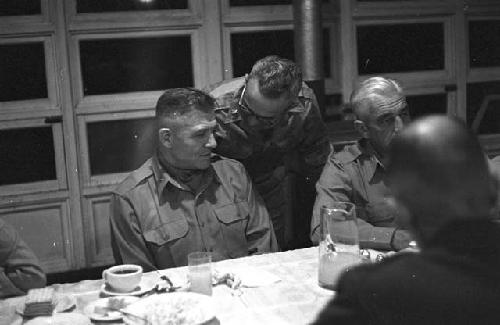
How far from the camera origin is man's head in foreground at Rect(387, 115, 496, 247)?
2.35 ft

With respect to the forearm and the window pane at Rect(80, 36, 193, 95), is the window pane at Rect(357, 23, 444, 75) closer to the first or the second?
the window pane at Rect(80, 36, 193, 95)

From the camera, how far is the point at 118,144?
436 cm

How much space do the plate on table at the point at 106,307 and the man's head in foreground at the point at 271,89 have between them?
55.8 inches

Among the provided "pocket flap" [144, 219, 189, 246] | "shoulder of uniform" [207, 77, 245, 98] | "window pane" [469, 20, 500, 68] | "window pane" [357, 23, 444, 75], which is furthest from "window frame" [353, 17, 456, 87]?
"pocket flap" [144, 219, 189, 246]

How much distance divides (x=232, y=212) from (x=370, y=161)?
2.27 ft

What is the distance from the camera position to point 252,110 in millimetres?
3254

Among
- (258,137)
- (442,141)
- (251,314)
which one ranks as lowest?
(251,314)

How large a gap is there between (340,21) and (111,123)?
178 centimetres

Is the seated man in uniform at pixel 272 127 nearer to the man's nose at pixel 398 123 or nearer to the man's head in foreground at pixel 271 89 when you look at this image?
the man's head in foreground at pixel 271 89

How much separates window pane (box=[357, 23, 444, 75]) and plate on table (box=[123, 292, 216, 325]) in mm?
3247

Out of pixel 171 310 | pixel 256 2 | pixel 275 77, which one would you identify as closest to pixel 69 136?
pixel 256 2

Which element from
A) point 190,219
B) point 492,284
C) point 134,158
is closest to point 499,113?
point 134,158

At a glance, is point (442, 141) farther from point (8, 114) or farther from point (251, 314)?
point (8, 114)

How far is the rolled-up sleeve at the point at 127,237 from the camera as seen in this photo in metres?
2.64
